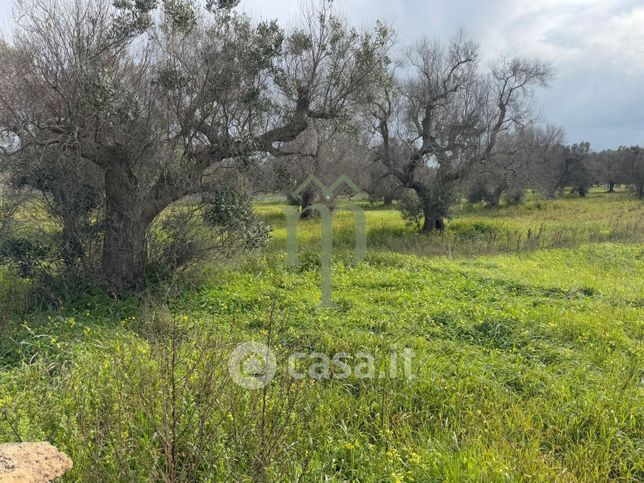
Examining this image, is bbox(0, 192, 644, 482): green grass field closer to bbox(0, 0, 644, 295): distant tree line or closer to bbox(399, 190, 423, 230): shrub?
bbox(0, 0, 644, 295): distant tree line

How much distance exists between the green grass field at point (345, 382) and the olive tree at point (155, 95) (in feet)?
5.27

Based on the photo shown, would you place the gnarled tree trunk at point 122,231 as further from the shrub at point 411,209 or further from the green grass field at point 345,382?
the shrub at point 411,209

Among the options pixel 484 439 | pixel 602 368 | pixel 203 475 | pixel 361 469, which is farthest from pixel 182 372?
pixel 602 368

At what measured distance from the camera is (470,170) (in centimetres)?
1593

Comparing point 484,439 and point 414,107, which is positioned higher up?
A: point 414,107

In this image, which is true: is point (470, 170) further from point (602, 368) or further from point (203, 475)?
point (203, 475)

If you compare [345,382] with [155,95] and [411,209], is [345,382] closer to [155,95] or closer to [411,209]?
[155,95]

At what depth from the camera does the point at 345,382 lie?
12.9ft

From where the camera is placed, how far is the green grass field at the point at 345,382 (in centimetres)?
272

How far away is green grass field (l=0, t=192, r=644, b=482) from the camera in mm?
2723

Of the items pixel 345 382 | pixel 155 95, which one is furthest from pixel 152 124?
pixel 345 382

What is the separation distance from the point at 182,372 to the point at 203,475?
112 cm

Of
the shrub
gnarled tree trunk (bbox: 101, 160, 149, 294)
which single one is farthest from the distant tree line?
the shrub

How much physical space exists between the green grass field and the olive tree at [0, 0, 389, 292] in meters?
1.60
